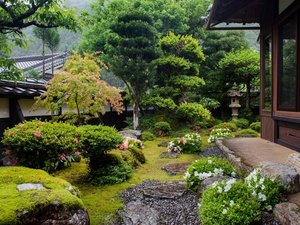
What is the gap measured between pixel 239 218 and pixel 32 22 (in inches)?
191

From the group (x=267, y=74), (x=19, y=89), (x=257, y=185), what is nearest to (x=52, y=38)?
(x=19, y=89)

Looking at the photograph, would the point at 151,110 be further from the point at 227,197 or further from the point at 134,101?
the point at 227,197

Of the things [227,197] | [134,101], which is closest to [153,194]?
[227,197]

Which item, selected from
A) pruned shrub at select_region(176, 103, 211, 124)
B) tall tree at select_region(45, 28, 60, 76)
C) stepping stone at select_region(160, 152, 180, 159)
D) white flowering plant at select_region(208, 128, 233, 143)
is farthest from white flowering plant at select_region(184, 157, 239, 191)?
tall tree at select_region(45, 28, 60, 76)

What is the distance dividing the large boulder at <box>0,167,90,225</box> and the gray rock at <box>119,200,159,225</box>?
0.79 m

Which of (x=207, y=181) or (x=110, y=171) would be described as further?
(x=110, y=171)

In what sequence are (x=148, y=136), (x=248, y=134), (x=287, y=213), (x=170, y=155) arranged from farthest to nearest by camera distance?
(x=148, y=136) < (x=248, y=134) < (x=170, y=155) < (x=287, y=213)

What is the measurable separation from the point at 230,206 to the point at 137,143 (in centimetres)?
571

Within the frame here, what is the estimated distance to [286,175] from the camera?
315 centimetres

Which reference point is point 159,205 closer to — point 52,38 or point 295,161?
point 295,161

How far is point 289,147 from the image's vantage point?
565cm

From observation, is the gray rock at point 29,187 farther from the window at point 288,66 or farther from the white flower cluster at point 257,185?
the window at point 288,66

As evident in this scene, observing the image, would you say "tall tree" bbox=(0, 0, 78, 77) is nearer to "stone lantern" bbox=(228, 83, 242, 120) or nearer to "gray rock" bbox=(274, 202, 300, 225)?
"gray rock" bbox=(274, 202, 300, 225)

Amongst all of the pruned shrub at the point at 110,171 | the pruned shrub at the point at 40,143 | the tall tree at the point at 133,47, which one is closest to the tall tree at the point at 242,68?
the tall tree at the point at 133,47
